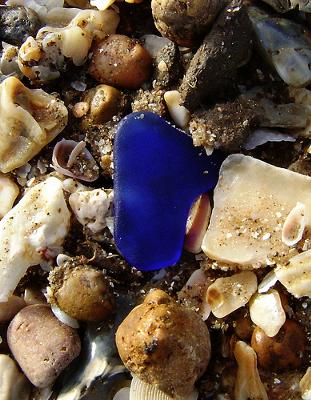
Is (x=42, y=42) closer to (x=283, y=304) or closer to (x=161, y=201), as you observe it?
(x=161, y=201)

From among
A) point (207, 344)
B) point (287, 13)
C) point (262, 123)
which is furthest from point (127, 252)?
→ point (287, 13)

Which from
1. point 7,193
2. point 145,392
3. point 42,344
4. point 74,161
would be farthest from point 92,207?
point 145,392

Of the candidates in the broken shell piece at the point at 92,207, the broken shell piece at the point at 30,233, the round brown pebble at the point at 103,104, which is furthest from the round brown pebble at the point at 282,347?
the round brown pebble at the point at 103,104

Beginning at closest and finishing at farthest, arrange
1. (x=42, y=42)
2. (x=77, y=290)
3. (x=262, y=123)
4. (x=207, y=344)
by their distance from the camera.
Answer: (x=207, y=344)
(x=77, y=290)
(x=262, y=123)
(x=42, y=42)

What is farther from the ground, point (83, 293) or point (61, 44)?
point (61, 44)

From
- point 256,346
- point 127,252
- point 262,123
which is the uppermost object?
point 262,123

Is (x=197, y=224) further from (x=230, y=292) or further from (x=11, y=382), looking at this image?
(x=11, y=382)

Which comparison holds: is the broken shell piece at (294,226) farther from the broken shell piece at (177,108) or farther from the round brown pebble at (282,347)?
the broken shell piece at (177,108)
